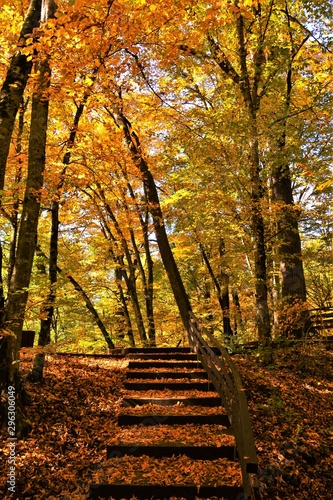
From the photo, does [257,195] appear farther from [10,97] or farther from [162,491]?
[162,491]

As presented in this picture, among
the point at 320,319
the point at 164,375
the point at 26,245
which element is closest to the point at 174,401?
the point at 164,375

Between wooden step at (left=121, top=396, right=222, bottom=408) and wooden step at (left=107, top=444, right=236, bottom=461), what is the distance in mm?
1424

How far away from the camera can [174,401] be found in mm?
6801

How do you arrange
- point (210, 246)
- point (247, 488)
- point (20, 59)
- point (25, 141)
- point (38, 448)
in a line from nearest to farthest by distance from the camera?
point (247, 488) → point (38, 448) → point (20, 59) → point (25, 141) → point (210, 246)

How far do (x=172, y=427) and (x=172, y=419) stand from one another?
0.16m

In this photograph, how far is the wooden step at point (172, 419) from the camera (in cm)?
616

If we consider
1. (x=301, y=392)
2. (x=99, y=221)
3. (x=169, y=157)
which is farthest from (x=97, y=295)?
(x=301, y=392)

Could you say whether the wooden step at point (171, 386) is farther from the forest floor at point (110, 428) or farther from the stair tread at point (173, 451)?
the stair tread at point (173, 451)

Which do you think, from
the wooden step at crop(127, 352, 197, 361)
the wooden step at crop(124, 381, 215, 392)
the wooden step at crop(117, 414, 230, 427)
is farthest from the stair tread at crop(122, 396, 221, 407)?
the wooden step at crop(127, 352, 197, 361)

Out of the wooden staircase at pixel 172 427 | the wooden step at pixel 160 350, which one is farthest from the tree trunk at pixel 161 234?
the wooden staircase at pixel 172 427

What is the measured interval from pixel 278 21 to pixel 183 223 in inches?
294

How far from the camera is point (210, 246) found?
1825 cm

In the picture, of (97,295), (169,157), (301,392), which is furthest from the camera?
(97,295)

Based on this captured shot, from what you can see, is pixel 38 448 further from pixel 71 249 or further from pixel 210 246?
pixel 210 246
